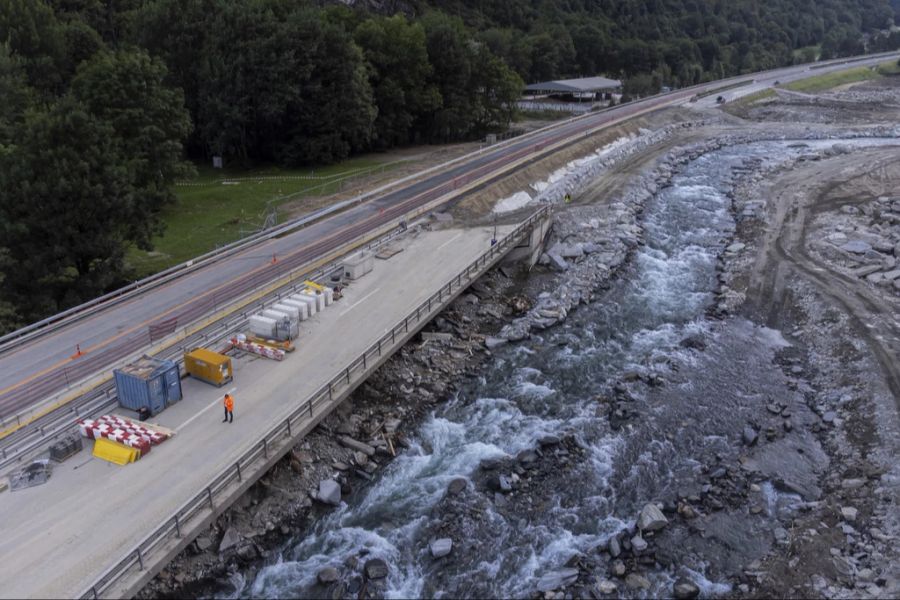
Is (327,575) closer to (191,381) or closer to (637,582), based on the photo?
(637,582)

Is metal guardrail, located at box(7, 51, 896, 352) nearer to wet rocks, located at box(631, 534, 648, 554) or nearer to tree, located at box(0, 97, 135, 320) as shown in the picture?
tree, located at box(0, 97, 135, 320)

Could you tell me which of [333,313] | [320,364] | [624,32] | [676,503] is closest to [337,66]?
[333,313]

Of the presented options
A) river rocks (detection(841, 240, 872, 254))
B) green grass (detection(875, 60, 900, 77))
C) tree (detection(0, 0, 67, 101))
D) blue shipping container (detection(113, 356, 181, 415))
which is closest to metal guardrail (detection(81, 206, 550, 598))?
blue shipping container (detection(113, 356, 181, 415))

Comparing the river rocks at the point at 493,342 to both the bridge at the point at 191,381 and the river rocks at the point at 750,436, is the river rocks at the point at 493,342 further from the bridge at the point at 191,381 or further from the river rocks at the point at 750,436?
A: the river rocks at the point at 750,436

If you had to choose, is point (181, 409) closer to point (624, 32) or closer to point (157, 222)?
point (157, 222)

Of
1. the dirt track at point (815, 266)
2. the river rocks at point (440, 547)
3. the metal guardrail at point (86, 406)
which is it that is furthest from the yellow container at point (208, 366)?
the dirt track at point (815, 266)
